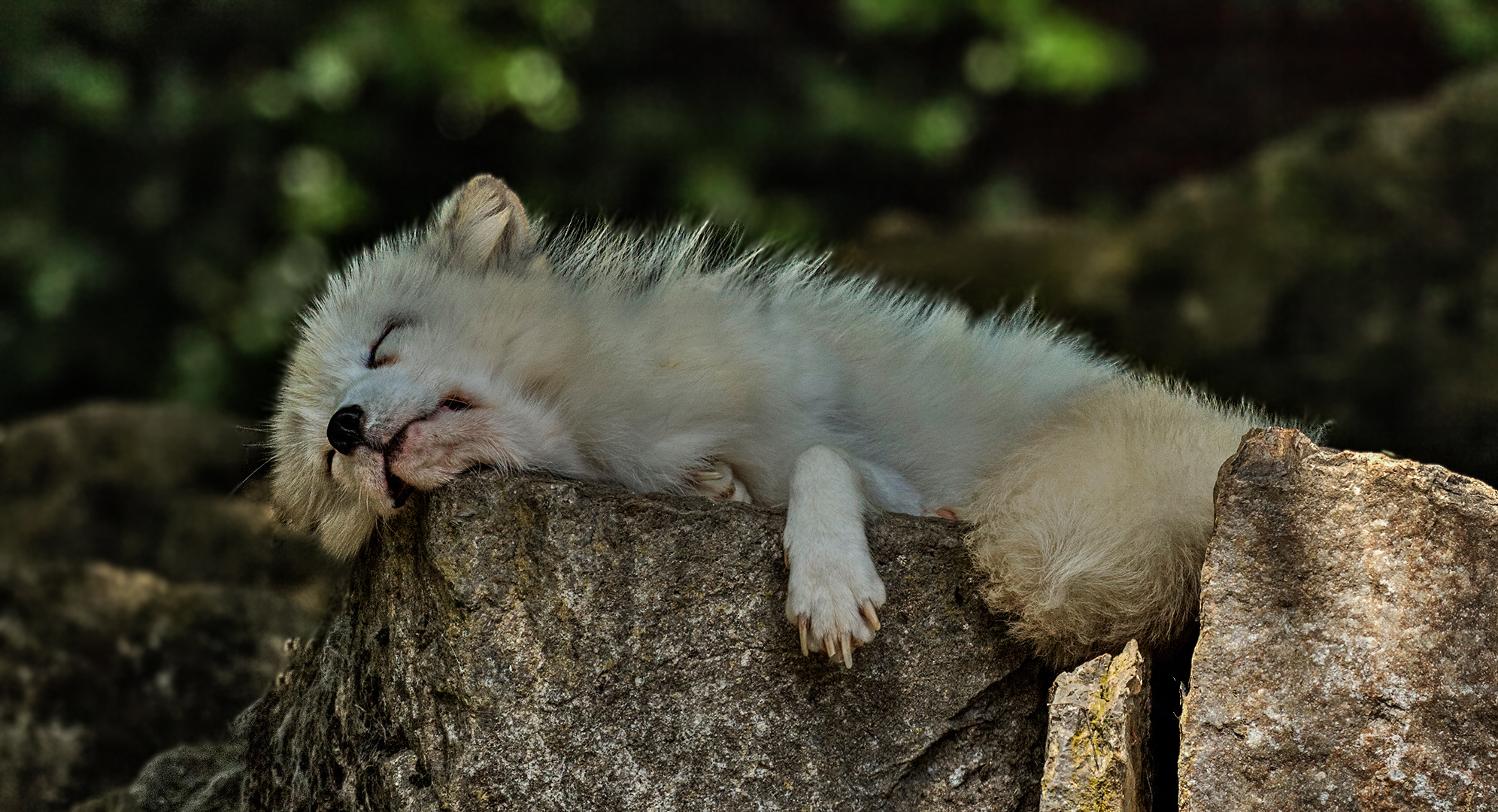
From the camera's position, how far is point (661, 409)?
9.19ft

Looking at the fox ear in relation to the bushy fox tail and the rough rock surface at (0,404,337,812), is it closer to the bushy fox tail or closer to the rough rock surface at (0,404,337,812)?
the rough rock surface at (0,404,337,812)

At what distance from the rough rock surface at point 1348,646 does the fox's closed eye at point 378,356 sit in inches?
66.4

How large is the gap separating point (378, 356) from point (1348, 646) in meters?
1.95

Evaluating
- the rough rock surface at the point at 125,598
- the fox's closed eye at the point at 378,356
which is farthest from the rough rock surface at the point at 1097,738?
the rough rock surface at the point at 125,598

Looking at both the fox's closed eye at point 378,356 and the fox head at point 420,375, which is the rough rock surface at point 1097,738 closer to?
the fox head at point 420,375

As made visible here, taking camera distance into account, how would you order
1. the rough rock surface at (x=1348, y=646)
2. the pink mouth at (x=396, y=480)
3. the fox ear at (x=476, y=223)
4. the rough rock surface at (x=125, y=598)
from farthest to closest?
1. the rough rock surface at (x=125, y=598)
2. the fox ear at (x=476, y=223)
3. the pink mouth at (x=396, y=480)
4. the rough rock surface at (x=1348, y=646)

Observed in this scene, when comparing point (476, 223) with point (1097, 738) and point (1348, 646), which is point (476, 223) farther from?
point (1348, 646)

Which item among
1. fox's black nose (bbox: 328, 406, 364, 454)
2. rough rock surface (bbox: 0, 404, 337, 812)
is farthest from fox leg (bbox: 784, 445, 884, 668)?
rough rock surface (bbox: 0, 404, 337, 812)

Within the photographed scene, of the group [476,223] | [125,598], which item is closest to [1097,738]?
[476,223]

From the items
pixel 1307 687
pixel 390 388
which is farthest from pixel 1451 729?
pixel 390 388

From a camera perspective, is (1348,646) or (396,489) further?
(396,489)

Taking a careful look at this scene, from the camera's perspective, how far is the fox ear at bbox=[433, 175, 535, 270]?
10.1 ft

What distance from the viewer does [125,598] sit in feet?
13.9

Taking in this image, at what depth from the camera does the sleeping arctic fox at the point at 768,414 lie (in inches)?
93.2
